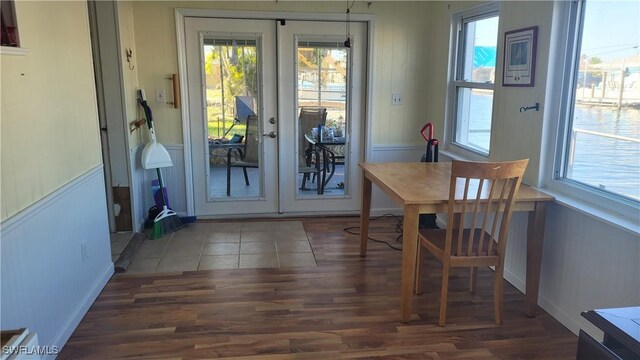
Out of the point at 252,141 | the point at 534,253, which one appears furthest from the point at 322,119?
the point at 534,253

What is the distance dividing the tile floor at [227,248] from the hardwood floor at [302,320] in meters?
0.15

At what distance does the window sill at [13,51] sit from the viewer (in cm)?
189

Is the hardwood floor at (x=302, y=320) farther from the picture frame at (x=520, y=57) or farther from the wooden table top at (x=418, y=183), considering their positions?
the picture frame at (x=520, y=57)

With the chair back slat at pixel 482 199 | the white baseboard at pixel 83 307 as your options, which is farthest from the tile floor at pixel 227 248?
the chair back slat at pixel 482 199

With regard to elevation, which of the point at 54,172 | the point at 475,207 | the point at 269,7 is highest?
the point at 269,7

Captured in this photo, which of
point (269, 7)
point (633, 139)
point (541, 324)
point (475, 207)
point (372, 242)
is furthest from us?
point (269, 7)

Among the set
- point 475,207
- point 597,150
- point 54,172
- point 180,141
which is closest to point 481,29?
point 597,150

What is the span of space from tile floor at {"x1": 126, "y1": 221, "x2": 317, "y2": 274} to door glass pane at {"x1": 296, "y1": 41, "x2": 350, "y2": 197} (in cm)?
58

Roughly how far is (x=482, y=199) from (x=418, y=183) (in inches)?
18.6

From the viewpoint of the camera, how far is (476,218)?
2752 millimetres

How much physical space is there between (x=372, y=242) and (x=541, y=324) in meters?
1.63

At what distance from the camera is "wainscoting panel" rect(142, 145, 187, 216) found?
14.9ft

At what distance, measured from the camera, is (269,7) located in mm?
4418

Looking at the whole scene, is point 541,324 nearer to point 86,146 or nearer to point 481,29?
point 481,29
